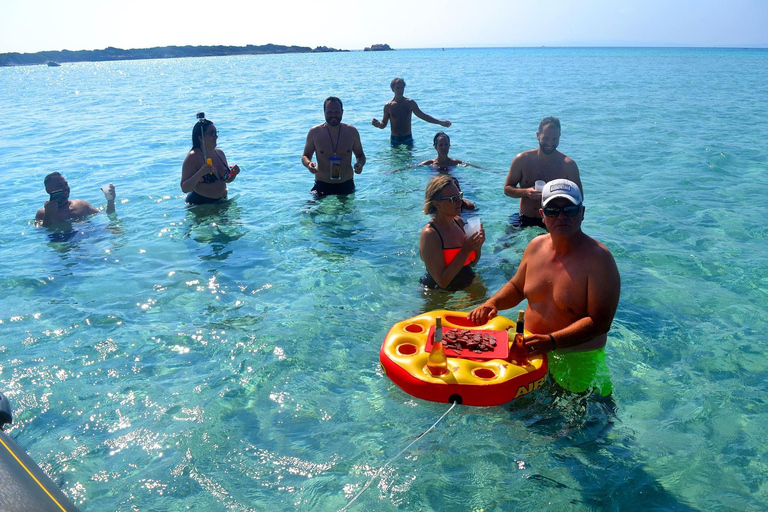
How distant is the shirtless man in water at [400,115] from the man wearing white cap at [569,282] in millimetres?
9422

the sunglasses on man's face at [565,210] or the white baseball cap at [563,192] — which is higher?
the white baseball cap at [563,192]

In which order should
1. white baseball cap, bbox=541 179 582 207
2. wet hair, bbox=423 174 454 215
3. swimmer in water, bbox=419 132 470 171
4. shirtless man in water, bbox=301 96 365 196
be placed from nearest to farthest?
white baseball cap, bbox=541 179 582 207
wet hair, bbox=423 174 454 215
shirtless man in water, bbox=301 96 365 196
swimmer in water, bbox=419 132 470 171

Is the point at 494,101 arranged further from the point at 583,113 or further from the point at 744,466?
the point at 744,466

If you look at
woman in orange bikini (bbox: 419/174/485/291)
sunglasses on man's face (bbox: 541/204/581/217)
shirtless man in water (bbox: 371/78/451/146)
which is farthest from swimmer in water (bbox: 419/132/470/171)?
sunglasses on man's face (bbox: 541/204/581/217)

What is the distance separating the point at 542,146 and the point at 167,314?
481 cm

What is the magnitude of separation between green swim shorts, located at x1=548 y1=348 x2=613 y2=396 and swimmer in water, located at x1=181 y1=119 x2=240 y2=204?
A: 6018 mm

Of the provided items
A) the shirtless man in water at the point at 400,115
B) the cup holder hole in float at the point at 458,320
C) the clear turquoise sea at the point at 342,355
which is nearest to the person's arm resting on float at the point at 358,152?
the clear turquoise sea at the point at 342,355

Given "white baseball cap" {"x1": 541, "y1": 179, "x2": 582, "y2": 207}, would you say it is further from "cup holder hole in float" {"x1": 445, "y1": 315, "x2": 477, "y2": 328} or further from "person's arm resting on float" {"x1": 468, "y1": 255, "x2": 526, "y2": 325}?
"cup holder hole in float" {"x1": 445, "y1": 315, "x2": 477, "y2": 328}

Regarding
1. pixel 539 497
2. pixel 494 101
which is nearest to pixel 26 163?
pixel 539 497

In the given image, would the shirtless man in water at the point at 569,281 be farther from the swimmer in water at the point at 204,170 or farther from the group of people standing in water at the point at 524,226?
the swimmer in water at the point at 204,170

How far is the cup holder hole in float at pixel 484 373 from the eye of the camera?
3.63m

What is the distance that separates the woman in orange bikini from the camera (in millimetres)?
4965

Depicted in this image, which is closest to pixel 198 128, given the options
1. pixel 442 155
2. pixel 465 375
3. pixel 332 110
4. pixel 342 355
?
pixel 332 110

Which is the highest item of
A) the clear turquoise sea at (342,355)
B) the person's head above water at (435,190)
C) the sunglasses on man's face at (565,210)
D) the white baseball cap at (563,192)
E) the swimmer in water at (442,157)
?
the white baseball cap at (563,192)
